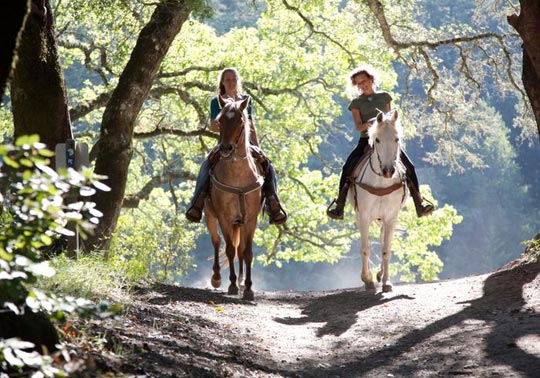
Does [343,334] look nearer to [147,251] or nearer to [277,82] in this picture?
[147,251]

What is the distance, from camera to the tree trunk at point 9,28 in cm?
351

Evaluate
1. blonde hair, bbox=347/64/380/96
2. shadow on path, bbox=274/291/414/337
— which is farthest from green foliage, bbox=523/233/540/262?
blonde hair, bbox=347/64/380/96

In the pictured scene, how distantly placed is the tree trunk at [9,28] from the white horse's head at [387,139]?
7.12 meters

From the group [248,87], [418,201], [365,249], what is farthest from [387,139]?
[248,87]

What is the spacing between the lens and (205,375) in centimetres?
551

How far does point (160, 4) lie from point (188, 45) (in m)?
11.0

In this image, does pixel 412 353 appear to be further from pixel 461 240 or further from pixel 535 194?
pixel 461 240

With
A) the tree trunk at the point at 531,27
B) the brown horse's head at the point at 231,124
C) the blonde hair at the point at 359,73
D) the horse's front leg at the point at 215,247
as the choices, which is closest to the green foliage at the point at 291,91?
the horse's front leg at the point at 215,247

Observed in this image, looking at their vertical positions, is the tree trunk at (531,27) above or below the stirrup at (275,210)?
above

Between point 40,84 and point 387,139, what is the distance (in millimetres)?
4244

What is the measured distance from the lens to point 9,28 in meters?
3.54

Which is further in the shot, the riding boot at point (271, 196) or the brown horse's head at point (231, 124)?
the riding boot at point (271, 196)

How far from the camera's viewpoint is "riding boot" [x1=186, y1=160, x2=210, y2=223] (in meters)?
11.1

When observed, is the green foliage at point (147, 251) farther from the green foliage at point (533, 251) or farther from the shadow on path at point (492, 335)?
the green foliage at point (533, 251)
